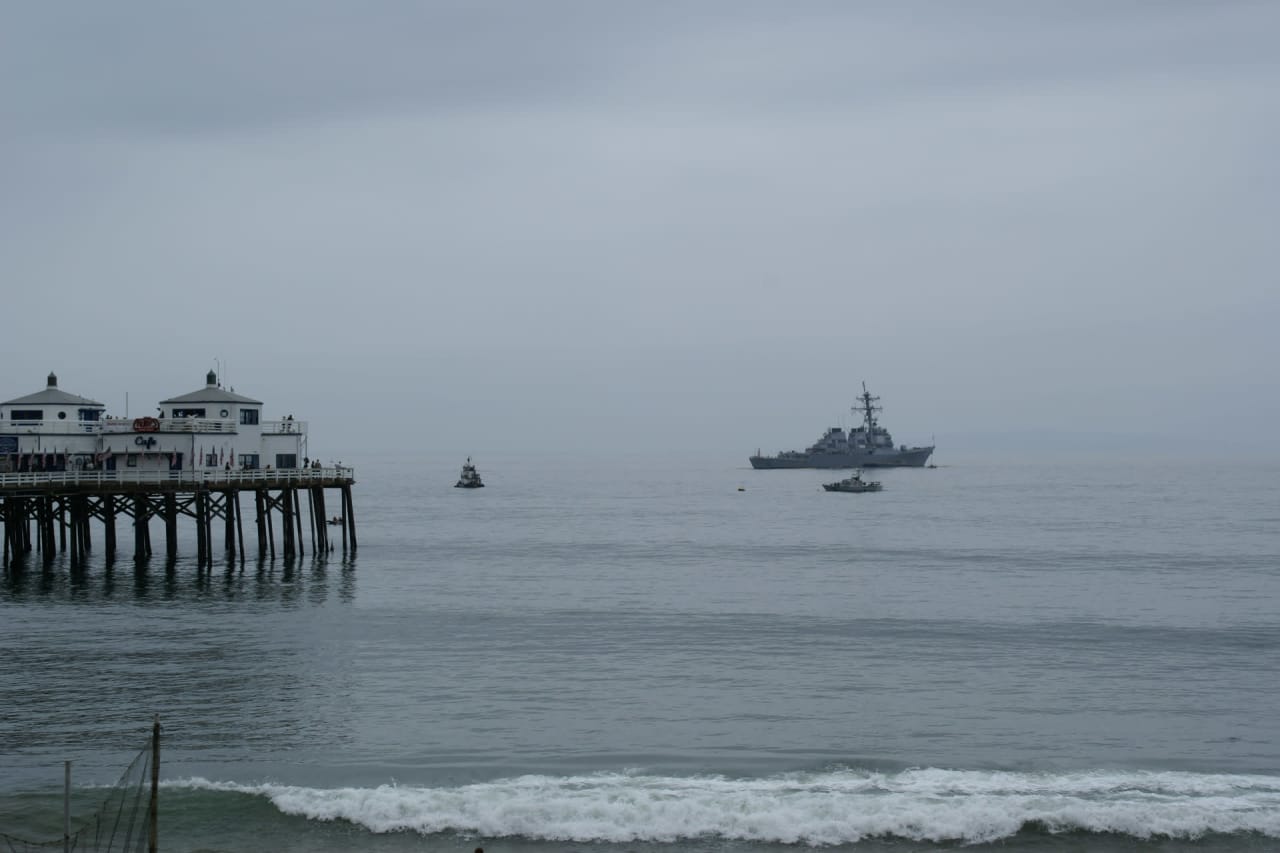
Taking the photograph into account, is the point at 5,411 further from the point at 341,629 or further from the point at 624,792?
the point at 624,792

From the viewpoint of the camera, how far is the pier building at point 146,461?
54.5 metres

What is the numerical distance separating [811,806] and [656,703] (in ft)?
27.9

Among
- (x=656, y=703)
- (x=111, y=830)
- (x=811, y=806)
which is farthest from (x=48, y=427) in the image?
(x=811, y=806)

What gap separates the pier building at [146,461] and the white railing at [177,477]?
0.05m

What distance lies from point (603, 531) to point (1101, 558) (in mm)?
37434

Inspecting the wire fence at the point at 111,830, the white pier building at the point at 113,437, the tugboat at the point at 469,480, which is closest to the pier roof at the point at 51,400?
the white pier building at the point at 113,437

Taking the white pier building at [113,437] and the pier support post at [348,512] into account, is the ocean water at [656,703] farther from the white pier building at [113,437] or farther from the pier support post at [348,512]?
the white pier building at [113,437]

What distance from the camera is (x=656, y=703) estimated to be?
30234mm

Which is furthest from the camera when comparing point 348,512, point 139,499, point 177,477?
point 348,512

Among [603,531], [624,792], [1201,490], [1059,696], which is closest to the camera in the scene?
[624,792]

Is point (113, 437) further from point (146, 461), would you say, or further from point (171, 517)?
point (171, 517)

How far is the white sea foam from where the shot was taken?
21.4 metres

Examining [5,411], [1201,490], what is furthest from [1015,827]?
[1201,490]

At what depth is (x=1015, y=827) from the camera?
2150cm
